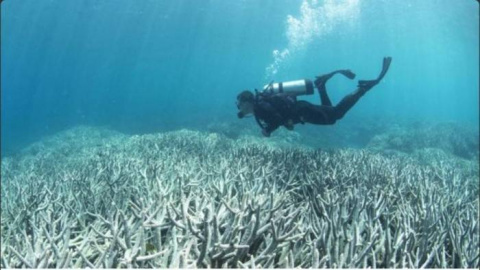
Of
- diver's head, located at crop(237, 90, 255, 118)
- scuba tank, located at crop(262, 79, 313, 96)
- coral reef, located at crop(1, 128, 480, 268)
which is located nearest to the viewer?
coral reef, located at crop(1, 128, 480, 268)

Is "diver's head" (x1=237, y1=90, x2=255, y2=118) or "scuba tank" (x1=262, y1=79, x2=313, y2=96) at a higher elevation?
"scuba tank" (x1=262, y1=79, x2=313, y2=96)

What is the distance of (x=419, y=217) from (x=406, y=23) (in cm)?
4161

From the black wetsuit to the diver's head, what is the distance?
12 cm

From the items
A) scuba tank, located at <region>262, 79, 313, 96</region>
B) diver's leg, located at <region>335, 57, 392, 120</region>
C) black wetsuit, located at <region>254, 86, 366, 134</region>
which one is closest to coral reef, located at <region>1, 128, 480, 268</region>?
black wetsuit, located at <region>254, 86, 366, 134</region>

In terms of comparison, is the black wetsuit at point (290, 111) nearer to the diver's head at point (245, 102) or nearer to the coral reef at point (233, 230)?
the diver's head at point (245, 102)

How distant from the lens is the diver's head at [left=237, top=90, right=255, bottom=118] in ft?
25.8

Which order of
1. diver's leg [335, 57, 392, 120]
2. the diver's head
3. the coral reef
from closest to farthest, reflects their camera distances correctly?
the coral reef
the diver's head
diver's leg [335, 57, 392, 120]

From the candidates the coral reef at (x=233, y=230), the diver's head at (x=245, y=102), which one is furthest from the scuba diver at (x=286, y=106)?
the coral reef at (x=233, y=230)

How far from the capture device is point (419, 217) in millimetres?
3986

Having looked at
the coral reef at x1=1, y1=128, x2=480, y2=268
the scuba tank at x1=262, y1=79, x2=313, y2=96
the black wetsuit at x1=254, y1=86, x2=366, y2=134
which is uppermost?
the scuba tank at x1=262, y1=79, x2=313, y2=96

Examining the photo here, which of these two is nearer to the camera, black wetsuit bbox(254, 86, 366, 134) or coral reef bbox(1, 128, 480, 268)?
coral reef bbox(1, 128, 480, 268)

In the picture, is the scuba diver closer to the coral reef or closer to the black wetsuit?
the black wetsuit

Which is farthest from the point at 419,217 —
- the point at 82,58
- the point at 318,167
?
the point at 82,58

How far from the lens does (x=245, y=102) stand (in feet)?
26.0
